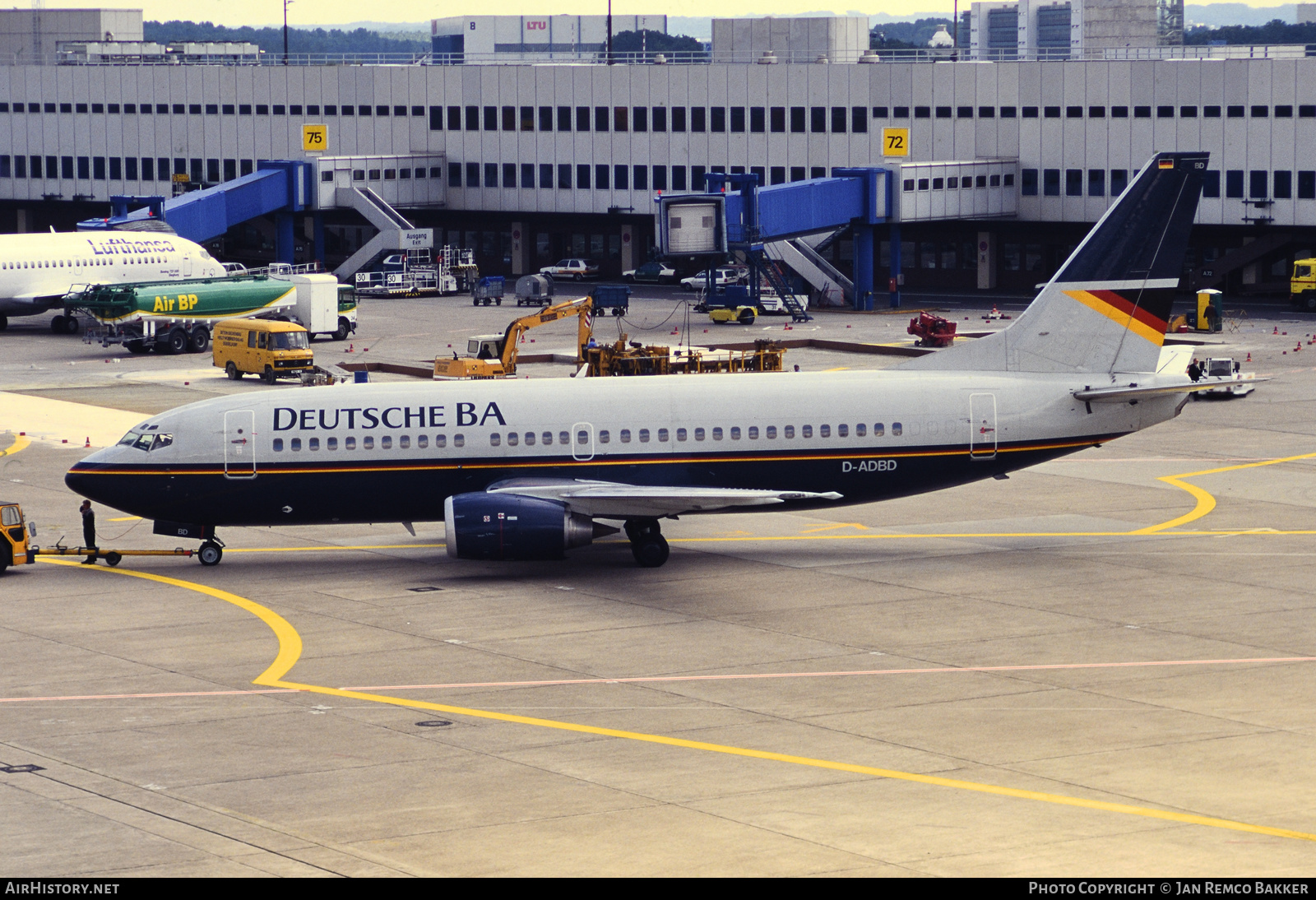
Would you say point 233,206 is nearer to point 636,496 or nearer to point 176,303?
point 176,303

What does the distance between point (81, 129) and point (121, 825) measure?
132 metres

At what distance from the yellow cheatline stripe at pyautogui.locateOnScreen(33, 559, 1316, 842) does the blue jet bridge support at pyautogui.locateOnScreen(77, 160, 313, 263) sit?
8438 cm

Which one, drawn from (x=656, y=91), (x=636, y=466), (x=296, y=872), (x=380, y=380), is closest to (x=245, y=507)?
(x=636, y=466)

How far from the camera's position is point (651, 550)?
1849 inches

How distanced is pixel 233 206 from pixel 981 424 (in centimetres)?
8912

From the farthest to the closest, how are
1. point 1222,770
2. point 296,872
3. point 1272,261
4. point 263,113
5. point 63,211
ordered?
point 63,211, point 263,113, point 1272,261, point 1222,770, point 296,872

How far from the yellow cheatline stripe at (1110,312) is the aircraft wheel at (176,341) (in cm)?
6159

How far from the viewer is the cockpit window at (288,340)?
283 feet

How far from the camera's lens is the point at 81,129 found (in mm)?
150250

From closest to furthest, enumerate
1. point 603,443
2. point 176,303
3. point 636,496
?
point 636,496, point 603,443, point 176,303

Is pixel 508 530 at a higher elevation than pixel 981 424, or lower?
lower

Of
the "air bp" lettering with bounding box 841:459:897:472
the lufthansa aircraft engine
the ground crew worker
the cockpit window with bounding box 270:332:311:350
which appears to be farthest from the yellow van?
the "air bp" lettering with bounding box 841:459:897:472

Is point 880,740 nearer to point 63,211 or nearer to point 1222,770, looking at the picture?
point 1222,770

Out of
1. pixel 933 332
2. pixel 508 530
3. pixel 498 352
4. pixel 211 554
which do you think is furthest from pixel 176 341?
pixel 508 530
